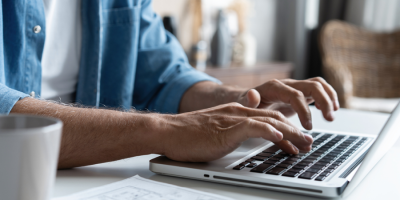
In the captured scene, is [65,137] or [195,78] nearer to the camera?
[65,137]

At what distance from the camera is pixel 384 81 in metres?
3.10

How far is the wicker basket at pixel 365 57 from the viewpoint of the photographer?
3.08m

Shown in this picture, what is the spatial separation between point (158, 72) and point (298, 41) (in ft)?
8.57

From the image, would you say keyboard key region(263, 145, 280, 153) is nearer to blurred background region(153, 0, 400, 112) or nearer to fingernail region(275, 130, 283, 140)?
fingernail region(275, 130, 283, 140)

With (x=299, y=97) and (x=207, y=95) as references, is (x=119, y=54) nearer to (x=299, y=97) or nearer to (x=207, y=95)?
(x=207, y=95)

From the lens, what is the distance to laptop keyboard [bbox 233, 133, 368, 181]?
0.50 m

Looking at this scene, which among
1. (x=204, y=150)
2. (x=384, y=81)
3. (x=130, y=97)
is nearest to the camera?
(x=204, y=150)

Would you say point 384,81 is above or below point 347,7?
below

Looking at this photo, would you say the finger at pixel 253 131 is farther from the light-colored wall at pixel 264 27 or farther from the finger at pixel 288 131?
the light-colored wall at pixel 264 27

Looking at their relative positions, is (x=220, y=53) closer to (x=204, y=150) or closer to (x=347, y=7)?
(x=347, y=7)

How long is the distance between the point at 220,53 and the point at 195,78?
1515 millimetres

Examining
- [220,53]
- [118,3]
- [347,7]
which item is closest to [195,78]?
[118,3]

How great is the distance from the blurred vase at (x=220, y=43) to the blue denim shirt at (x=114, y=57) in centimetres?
133

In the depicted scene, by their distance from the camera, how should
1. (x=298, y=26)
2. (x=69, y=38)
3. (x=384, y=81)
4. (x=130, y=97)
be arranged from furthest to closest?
1. (x=298, y=26)
2. (x=384, y=81)
3. (x=130, y=97)
4. (x=69, y=38)
